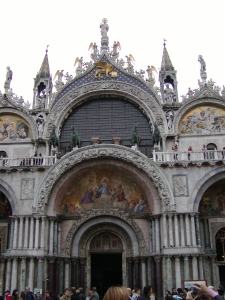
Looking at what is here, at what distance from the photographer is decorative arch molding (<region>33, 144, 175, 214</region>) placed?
1959cm

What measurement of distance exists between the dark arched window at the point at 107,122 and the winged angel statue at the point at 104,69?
5.66ft

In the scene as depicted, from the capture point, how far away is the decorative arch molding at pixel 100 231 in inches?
813

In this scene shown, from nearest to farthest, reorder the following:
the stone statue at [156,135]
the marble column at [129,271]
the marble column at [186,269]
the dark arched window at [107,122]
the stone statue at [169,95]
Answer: the marble column at [186,269]
the marble column at [129,271]
the stone statue at [156,135]
the dark arched window at [107,122]
the stone statue at [169,95]

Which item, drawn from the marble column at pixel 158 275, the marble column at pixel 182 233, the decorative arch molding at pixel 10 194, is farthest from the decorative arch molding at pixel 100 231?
the decorative arch molding at pixel 10 194

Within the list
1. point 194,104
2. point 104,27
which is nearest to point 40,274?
point 194,104

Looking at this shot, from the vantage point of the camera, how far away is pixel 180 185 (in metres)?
19.8

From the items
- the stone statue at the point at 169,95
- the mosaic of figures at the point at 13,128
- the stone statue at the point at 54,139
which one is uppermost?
the stone statue at the point at 169,95

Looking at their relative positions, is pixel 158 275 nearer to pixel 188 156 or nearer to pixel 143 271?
pixel 143 271

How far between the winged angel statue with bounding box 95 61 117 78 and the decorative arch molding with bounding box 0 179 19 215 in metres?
9.88

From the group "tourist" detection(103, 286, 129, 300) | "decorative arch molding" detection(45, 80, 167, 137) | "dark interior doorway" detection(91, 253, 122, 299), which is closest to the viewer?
"tourist" detection(103, 286, 129, 300)

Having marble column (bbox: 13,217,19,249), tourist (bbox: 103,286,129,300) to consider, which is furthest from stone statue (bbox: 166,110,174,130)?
tourist (bbox: 103,286,129,300)

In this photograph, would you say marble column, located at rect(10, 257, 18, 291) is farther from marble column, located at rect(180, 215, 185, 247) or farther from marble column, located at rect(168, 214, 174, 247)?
marble column, located at rect(180, 215, 185, 247)

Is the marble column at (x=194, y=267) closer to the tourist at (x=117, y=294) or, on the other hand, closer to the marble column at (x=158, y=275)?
the marble column at (x=158, y=275)

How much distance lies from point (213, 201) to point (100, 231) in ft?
23.0
